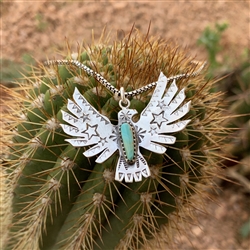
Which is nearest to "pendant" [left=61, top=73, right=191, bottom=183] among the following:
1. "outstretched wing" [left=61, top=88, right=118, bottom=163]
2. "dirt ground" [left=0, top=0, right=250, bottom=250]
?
"outstretched wing" [left=61, top=88, right=118, bottom=163]

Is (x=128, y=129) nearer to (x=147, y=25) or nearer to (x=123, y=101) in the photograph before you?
(x=123, y=101)

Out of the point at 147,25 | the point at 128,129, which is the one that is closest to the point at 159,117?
the point at 128,129

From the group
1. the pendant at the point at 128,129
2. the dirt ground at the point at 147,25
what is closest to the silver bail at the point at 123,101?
the pendant at the point at 128,129

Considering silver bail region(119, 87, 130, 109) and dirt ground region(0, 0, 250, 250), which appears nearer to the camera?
silver bail region(119, 87, 130, 109)

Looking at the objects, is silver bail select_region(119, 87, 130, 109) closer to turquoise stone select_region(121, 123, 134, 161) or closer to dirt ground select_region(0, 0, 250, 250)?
turquoise stone select_region(121, 123, 134, 161)

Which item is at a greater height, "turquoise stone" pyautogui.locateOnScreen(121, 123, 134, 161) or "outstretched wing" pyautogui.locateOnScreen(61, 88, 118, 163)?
"outstretched wing" pyautogui.locateOnScreen(61, 88, 118, 163)

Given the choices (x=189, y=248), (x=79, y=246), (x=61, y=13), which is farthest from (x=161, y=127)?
(x=61, y=13)
